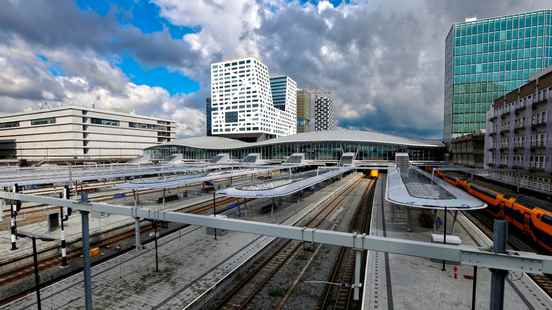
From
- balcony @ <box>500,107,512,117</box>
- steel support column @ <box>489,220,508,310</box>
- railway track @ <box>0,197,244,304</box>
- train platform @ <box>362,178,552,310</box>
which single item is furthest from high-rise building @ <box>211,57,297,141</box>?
steel support column @ <box>489,220,508,310</box>

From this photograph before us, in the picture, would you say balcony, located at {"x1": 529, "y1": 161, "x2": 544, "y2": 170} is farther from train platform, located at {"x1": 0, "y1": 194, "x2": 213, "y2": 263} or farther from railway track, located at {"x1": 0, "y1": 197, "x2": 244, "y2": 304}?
railway track, located at {"x1": 0, "y1": 197, "x2": 244, "y2": 304}

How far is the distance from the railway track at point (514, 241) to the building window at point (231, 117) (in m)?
120

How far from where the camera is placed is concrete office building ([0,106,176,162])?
91125 mm

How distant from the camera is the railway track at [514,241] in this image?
13.2 m

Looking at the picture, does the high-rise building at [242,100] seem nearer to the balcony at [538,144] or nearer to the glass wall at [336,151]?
the glass wall at [336,151]

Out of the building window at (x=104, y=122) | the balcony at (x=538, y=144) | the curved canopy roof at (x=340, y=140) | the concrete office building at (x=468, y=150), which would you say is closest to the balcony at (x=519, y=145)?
the balcony at (x=538, y=144)

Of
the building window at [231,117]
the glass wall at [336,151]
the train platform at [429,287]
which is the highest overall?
the building window at [231,117]

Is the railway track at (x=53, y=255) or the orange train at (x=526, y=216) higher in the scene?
the orange train at (x=526, y=216)

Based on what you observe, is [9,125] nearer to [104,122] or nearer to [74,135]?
[74,135]

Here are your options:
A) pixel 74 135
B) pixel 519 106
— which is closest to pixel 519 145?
pixel 519 106

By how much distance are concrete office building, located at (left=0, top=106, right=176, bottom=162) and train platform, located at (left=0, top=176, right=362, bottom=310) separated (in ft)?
301

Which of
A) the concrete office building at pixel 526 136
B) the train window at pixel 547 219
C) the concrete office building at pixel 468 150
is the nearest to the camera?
the train window at pixel 547 219

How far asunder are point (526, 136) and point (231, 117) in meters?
118

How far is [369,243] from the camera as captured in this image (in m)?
6.33
